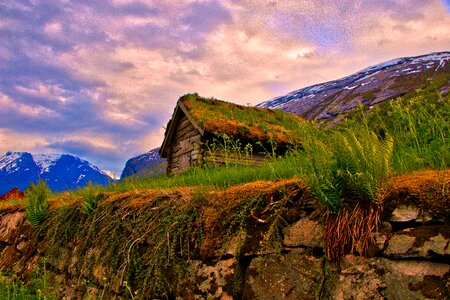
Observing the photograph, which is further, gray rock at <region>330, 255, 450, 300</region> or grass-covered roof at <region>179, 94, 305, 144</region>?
grass-covered roof at <region>179, 94, 305, 144</region>

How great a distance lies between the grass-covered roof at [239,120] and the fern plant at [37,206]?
5852 millimetres

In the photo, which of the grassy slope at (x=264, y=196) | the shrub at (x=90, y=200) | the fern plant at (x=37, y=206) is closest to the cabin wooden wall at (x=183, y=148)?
the fern plant at (x=37, y=206)

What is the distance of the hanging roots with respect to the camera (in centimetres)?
254

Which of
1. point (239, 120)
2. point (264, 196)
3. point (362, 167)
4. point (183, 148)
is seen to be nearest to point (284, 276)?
point (264, 196)

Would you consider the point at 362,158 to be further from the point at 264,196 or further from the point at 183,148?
the point at 183,148

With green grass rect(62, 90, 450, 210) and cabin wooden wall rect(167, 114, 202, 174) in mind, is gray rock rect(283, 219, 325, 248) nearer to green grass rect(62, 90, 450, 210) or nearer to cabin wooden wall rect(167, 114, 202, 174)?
green grass rect(62, 90, 450, 210)

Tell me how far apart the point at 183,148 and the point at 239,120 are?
287 cm

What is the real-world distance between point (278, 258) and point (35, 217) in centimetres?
545

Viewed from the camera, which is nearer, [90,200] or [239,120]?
[90,200]

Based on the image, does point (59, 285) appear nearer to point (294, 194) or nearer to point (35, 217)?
point (35, 217)

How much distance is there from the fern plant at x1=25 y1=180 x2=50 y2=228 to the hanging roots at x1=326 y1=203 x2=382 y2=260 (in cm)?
584

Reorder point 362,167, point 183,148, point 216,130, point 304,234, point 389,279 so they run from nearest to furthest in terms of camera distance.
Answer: point 389,279 → point 362,167 → point 304,234 → point 216,130 → point 183,148

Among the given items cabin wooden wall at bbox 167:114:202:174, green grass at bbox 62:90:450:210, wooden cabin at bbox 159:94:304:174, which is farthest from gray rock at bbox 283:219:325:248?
cabin wooden wall at bbox 167:114:202:174

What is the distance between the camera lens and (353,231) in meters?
2.57
